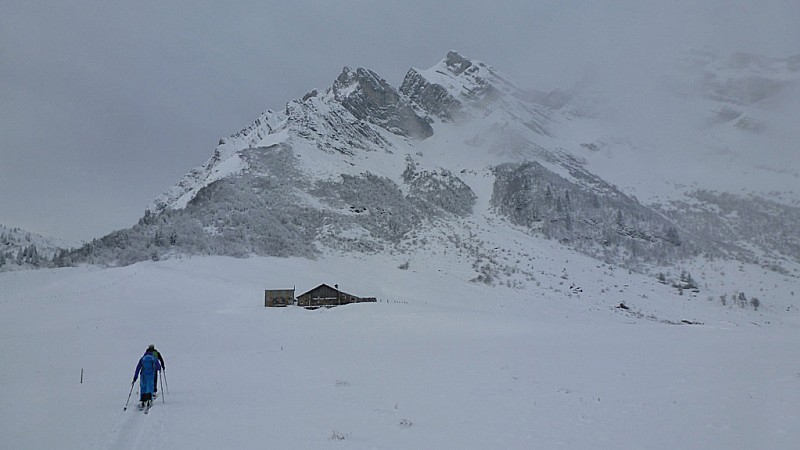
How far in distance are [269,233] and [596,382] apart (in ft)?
248

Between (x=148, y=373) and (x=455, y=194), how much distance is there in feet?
380

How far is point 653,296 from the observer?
79.1 metres

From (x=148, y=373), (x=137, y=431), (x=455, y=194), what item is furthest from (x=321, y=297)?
(x=455, y=194)

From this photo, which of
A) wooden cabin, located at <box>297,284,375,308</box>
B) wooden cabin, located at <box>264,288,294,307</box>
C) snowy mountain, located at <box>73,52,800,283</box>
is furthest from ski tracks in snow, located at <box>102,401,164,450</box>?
snowy mountain, located at <box>73,52,800,283</box>

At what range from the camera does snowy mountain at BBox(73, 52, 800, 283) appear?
3457 inches

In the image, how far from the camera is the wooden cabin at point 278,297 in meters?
55.6

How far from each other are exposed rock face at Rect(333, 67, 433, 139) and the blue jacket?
159562 mm

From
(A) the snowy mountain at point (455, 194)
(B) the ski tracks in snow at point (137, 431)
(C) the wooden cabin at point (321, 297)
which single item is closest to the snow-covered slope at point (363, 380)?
(B) the ski tracks in snow at point (137, 431)

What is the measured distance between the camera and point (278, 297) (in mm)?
56656

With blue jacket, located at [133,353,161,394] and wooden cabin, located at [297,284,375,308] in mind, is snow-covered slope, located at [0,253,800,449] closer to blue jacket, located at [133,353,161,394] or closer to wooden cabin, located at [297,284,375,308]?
blue jacket, located at [133,353,161,394]

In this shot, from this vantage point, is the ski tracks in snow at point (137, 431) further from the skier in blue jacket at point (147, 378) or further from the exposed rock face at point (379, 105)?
the exposed rock face at point (379, 105)

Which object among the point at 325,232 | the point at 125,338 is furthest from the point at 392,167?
the point at 125,338

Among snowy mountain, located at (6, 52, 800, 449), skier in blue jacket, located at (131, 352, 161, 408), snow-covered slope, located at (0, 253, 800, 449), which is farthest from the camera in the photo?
skier in blue jacket, located at (131, 352, 161, 408)

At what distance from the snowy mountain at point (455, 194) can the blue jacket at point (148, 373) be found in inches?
2449
